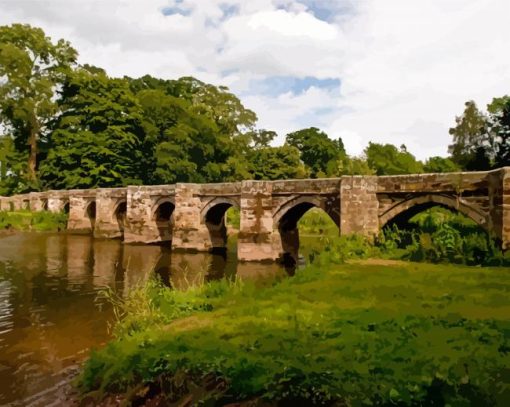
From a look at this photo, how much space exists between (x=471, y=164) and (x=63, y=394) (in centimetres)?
3044

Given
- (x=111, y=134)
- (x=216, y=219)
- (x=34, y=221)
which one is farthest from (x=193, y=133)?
(x=216, y=219)

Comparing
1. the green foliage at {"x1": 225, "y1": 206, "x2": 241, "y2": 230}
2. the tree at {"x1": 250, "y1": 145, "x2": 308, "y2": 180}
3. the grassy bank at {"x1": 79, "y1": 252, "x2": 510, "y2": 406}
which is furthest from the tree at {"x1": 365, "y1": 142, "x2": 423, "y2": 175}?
the grassy bank at {"x1": 79, "y1": 252, "x2": 510, "y2": 406}

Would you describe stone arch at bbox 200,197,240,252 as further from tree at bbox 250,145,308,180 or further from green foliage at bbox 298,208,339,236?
tree at bbox 250,145,308,180

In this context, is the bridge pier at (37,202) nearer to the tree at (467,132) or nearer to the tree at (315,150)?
the tree at (315,150)

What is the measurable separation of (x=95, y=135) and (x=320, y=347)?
40235 millimetres

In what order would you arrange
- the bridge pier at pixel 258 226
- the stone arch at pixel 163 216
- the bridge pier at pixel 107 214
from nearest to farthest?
the bridge pier at pixel 258 226 → the stone arch at pixel 163 216 → the bridge pier at pixel 107 214

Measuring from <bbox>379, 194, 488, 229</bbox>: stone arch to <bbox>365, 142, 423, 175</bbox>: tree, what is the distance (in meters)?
38.8

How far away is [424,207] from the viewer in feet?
57.8

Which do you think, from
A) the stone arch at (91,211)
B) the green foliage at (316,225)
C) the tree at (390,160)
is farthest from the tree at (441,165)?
the stone arch at (91,211)

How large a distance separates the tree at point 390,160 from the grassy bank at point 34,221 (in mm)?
36745

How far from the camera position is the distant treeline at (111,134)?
135ft

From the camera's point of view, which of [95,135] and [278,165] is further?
[278,165]

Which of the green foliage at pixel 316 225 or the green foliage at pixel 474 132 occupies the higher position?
the green foliage at pixel 474 132

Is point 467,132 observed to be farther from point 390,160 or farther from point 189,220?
point 189,220
